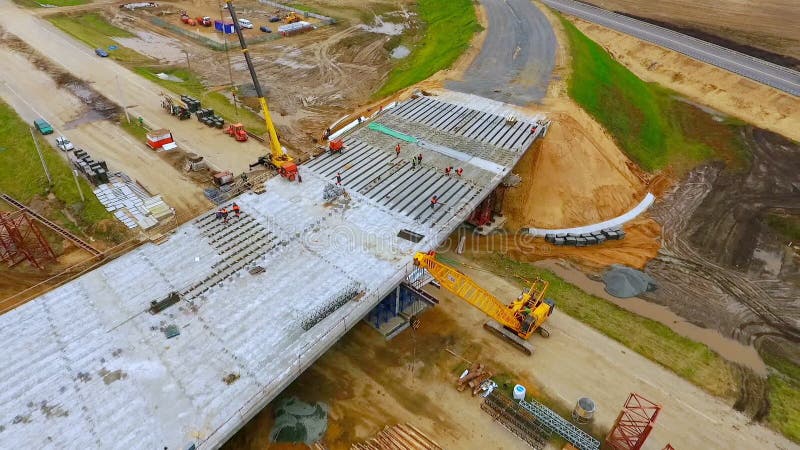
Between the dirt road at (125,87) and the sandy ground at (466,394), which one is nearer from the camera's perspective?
the sandy ground at (466,394)

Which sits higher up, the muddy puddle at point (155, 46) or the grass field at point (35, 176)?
the muddy puddle at point (155, 46)

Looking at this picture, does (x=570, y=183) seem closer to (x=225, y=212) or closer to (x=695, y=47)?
(x=225, y=212)

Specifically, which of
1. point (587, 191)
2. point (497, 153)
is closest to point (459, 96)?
point (497, 153)

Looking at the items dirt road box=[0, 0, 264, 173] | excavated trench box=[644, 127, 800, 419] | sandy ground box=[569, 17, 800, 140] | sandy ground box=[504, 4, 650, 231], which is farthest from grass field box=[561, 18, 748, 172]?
dirt road box=[0, 0, 264, 173]

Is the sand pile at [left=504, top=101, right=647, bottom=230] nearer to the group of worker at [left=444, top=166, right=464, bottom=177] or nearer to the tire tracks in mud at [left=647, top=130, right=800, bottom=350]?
the tire tracks in mud at [left=647, top=130, right=800, bottom=350]

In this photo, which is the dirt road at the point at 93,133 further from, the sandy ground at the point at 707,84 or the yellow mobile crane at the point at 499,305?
the sandy ground at the point at 707,84

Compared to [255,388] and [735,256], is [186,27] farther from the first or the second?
[735,256]

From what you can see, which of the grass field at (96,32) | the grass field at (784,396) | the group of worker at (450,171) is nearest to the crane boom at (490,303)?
the group of worker at (450,171)

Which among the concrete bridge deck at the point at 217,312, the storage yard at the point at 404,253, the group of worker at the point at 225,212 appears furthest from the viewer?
the group of worker at the point at 225,212
